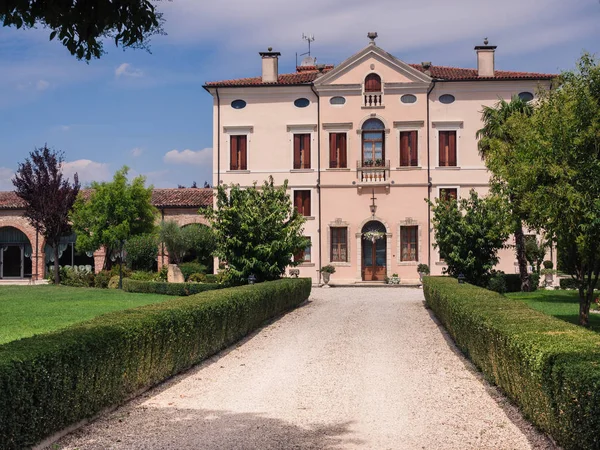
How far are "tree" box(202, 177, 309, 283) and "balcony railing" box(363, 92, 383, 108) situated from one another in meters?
13.4

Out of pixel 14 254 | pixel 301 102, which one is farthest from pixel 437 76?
pixel 14 254

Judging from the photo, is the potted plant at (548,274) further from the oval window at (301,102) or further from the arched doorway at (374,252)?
the oval window at (301,102)

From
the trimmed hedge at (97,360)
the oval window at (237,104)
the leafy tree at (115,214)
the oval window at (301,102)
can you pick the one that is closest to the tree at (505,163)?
the trimmed hedge at (97,360)

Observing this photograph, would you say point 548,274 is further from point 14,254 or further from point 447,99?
point 14,254

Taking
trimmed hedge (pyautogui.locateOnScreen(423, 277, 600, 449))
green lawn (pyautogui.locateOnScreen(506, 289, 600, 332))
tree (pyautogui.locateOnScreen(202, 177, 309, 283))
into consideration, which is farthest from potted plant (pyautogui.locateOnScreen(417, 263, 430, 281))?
trimmed hedge (pyautogui.locateOnScreen(423, 277, 600, 449))

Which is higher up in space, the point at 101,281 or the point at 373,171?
the point at 373,171

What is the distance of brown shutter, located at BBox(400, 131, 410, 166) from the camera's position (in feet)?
117

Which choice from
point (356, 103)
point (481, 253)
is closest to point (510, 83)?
point (356, 103)

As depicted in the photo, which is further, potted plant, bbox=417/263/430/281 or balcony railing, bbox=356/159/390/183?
balcony railing, bbox=356/159/390/183

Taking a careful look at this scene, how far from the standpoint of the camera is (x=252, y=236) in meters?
23.5

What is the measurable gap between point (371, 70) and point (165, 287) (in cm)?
1580

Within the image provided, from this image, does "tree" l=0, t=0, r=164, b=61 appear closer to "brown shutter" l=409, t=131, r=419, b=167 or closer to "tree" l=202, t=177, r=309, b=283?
"tree" l=202, t=177, r=309, b=283

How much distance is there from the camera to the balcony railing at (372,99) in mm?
35797

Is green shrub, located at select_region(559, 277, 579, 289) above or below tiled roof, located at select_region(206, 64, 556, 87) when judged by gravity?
below
